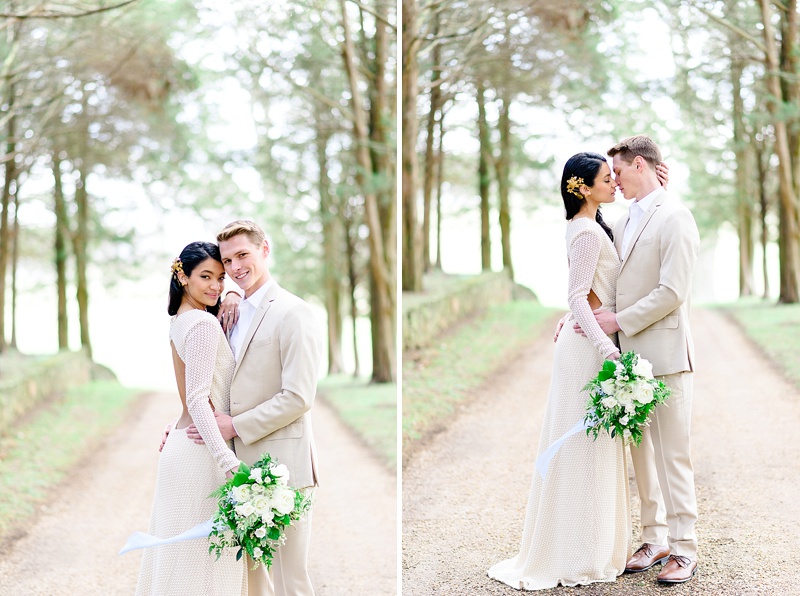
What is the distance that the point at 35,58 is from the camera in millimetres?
8195

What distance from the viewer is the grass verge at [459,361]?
18.2 feet

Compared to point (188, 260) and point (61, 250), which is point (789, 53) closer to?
point (188, 260)

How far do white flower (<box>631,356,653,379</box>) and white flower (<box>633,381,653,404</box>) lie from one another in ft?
0.15

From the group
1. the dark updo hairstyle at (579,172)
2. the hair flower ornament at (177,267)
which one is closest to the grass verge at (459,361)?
the dark updo hairstyle at (579,172)

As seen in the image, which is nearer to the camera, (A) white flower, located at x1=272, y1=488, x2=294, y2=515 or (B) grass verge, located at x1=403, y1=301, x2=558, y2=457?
(A) white flower, located at x1=272, y1=488, x2=294, y2=515

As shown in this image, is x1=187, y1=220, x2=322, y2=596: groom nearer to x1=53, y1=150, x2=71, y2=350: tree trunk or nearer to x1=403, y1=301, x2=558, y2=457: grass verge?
x1=403, y1=301, x2=558, y2=457: grass verge

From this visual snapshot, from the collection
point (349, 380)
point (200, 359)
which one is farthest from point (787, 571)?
point (349, 380)

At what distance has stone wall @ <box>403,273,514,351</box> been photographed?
21.3 feet

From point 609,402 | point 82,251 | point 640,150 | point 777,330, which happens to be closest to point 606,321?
point 609,402

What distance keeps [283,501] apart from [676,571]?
1813 mm

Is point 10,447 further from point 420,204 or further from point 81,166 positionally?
point 420,204

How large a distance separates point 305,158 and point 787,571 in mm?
9054

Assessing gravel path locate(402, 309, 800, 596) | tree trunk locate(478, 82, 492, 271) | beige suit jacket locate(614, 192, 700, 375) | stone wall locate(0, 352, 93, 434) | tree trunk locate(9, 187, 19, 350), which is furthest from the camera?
tree trunk locate(9, 187, 19, 350)

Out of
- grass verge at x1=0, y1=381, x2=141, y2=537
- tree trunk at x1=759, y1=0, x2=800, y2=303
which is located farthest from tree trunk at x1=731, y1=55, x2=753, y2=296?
grass verge at x1=0, y1=381, x2=141, y2=537
